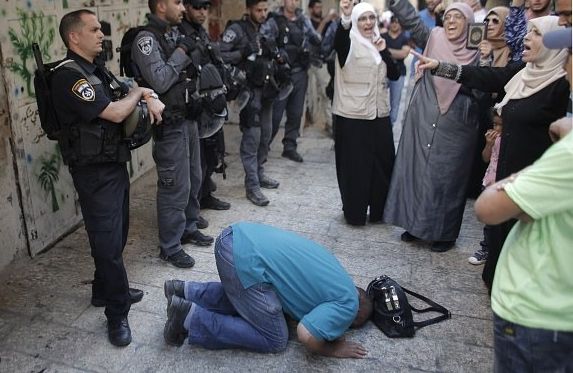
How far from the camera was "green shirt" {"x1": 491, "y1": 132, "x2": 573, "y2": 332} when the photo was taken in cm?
141

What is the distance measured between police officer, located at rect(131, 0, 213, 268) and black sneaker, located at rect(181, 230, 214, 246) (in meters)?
0.21

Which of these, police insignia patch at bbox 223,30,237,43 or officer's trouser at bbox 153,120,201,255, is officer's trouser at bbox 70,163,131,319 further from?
police insignia patch at bbox 223,30,237,43

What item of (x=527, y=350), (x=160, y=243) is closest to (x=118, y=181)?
(x=160, y=243)

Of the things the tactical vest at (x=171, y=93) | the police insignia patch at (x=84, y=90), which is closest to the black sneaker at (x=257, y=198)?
the tactical vest at (x=171, y=93)

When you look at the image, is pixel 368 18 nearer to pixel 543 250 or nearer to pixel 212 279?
pixel 212 279

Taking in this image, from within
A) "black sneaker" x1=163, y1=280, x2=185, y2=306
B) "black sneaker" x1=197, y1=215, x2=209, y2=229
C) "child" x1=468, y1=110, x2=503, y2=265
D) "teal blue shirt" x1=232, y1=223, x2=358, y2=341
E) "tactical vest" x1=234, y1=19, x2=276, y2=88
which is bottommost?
"black sneaker" x1=197, y1=215, x2=209, y2=229

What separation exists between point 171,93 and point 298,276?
150 centimetres

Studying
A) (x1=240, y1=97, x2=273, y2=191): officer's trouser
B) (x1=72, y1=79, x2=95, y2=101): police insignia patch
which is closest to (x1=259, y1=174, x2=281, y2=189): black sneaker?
(x1=240, y1=97, x2=273, y2=191): officer's trouser

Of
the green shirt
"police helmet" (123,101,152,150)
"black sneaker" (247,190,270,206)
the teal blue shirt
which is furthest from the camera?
"black sneaker" (247,190,270,206)

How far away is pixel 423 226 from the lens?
12.8ft

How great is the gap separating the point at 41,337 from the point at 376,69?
289cm

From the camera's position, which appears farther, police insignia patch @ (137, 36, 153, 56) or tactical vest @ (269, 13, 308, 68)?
tactical vest @ (269, 13, 308, 68)

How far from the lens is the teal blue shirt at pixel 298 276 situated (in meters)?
2.55

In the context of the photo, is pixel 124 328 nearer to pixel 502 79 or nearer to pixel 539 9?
pixel 502 79
